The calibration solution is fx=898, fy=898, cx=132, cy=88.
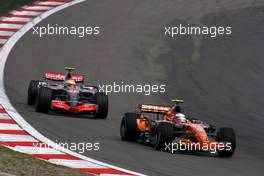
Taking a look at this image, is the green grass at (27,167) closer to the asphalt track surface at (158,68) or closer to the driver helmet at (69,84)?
the asphalt track surface at (158,68)

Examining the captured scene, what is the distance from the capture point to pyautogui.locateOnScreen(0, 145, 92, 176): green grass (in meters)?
12.6

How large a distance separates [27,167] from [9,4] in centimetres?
2539

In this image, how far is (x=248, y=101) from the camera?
2511cm

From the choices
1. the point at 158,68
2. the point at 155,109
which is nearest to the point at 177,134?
the point at 155,109

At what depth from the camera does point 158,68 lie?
2934 centimetres

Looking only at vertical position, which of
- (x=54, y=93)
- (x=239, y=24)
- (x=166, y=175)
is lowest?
(x=166, y=175)

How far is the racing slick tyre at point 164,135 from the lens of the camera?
58.3 feet

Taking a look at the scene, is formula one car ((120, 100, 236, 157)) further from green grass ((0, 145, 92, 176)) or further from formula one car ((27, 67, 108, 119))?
green grass ((0, 145, 92, 176))

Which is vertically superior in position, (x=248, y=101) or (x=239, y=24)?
(x=239, y=24)

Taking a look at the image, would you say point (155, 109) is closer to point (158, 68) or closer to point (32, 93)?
point (32, 93)

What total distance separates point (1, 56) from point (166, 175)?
16.8m

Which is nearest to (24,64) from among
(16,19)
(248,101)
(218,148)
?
(16,19)

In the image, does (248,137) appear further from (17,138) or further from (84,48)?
(84,48)

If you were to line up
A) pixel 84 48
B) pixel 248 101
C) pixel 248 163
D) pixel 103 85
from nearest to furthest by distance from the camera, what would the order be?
pixel 248 163
pixel 248 101
pixel 103 85
pixel 84 48
